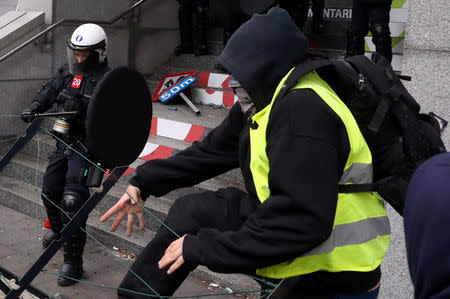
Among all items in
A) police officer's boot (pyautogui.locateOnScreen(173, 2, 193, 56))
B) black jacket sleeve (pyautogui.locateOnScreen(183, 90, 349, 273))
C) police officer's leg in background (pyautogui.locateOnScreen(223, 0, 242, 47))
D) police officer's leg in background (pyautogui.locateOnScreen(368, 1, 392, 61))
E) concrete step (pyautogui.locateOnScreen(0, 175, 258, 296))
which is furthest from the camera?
police officer's boot (pyautogui.locateOnScreen(173, 2, 193, 56))

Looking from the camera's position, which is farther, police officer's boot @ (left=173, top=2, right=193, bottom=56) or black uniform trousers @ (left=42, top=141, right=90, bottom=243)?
police officer's boot @ (left=173, top=2, right=193, bottom=56)

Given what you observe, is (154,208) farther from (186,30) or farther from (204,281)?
(186,30)

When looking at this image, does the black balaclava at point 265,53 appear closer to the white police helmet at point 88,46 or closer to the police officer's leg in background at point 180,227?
the police officer's leg in background at point 180,227

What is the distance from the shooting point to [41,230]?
5.40 m

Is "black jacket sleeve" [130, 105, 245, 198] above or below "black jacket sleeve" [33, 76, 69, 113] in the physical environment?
above

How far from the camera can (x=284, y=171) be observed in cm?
154

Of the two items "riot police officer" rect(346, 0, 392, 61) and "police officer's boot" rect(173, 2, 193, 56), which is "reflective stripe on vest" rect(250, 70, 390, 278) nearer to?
"riot police officer" rect(346, 0, 392, 61)

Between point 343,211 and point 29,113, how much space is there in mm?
3296

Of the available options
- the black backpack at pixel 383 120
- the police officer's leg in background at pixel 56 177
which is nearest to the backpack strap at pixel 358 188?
the black backpack at pixel 383 120

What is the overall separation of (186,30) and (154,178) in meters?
5.62

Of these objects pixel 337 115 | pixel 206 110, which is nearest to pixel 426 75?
pixel 337 115

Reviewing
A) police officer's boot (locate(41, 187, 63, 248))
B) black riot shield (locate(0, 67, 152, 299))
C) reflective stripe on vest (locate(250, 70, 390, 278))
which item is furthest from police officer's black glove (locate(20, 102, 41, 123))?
reflective stripe on vest (locate(250, 70, 390, 278))

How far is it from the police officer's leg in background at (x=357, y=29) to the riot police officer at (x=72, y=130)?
7.43 feet

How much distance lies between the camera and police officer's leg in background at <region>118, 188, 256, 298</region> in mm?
1824
